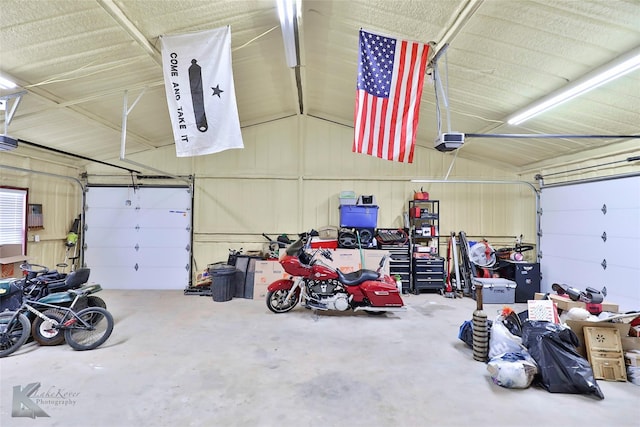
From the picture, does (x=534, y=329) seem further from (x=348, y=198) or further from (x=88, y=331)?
(x=88, y=331)

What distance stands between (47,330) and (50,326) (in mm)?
54

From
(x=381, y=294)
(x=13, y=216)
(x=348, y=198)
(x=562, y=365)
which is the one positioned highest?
(x=348, y=198)

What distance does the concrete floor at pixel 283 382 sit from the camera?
227 cm

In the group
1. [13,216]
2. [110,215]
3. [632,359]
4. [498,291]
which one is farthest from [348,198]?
[13,216]

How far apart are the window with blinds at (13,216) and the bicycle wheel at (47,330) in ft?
8.97

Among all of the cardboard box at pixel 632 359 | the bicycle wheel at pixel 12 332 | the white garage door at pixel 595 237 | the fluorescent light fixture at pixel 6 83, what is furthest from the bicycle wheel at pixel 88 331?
the white garage door at pixel 595 237

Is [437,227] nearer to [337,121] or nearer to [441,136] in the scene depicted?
[337,121]

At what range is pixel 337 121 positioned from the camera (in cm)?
702

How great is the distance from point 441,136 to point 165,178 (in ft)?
19.3

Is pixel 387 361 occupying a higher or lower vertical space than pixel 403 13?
lower

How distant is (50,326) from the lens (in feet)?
11.5

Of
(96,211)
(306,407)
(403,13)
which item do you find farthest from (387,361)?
(96,211)

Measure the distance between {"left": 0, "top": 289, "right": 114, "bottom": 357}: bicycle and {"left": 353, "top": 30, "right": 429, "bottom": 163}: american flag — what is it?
12.0ft

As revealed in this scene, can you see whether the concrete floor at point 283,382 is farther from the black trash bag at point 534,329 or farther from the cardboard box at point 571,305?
the cardboard box at point 571,305
